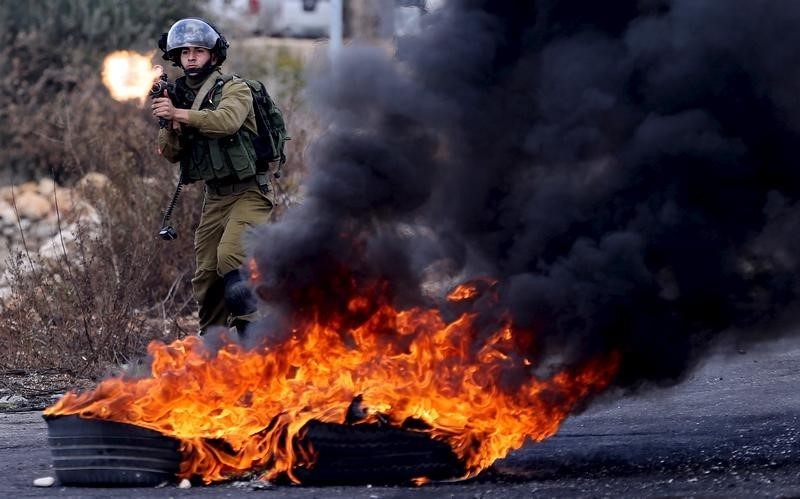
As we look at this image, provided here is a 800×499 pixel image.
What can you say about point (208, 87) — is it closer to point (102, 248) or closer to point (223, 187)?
point (223, 187)

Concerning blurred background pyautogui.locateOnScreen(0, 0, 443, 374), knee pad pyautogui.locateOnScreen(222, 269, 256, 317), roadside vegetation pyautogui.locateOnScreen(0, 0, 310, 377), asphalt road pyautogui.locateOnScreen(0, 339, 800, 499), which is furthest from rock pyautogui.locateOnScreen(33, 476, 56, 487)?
roadside vegetation pyautogui.locateOnScreen(0, 0, 310, 377)

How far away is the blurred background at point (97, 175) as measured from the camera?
→ 357 inches

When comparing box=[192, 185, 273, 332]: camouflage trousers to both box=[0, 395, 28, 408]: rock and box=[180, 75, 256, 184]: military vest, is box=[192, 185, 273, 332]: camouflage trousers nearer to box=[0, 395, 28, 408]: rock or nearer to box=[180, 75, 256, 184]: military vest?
box=[180, 75, 256, 184]: military vest

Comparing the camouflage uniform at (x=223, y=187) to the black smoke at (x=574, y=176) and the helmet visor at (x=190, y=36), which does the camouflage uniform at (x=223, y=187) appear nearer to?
the helmet visor at (x=190, y=36)

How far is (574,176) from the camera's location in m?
5.86

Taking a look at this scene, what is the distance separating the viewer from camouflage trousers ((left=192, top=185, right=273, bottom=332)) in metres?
7.36

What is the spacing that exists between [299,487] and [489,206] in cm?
148

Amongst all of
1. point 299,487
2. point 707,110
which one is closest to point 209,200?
point 299,487

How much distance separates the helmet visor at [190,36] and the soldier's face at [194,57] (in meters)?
0.04

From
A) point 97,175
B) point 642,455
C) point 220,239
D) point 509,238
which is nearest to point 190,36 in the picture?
point 220,239

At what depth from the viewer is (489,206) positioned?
19.6 ft

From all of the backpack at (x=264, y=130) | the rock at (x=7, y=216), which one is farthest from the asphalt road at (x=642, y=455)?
the rock at (x=7, y=216)

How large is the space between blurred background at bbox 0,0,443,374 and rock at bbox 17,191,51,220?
21 millimetres

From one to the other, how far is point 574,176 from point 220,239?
246 cm
